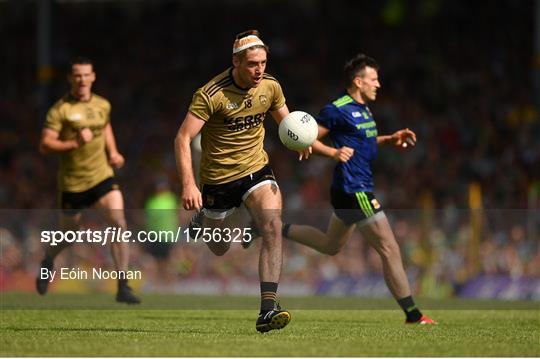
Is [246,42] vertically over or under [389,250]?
over

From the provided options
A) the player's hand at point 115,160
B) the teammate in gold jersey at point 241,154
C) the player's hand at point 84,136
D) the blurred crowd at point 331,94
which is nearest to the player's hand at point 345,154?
the teammate in gold jersey at point 241,154

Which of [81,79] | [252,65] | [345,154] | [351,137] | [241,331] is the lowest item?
[241,331]

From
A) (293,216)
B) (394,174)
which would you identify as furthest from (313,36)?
(293,216)

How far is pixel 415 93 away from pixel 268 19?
518cm

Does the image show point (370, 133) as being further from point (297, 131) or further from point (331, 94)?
point (331, 94)

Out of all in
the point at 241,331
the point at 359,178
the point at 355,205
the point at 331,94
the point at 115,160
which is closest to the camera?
the point at 241,331

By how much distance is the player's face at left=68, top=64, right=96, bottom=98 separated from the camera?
1463 centimetres

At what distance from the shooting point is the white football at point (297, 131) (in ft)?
38.2

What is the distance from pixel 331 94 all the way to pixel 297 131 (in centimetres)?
1676

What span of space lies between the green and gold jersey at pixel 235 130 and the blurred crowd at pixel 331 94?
7641 mm

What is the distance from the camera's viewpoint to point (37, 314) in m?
13.4

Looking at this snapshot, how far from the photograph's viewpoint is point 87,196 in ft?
49.2

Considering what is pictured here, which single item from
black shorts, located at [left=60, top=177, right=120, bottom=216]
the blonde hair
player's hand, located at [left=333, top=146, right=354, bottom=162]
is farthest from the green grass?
the blonde hair

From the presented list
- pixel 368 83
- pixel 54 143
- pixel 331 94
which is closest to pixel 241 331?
pixel 368 83
